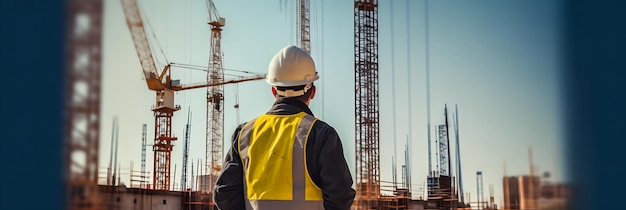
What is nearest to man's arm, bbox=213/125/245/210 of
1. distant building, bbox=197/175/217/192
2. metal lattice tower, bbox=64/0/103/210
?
metal lattice tower, bbox=64/0/103/210

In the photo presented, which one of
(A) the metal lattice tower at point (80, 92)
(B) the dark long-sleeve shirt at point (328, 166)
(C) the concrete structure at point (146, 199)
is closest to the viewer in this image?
(A) the metal lattice tower at point (80, 92)

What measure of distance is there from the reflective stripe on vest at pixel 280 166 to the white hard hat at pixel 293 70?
8 cm

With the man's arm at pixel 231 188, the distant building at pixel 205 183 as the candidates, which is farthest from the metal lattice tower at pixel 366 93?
the man's arm at pixel 231 188

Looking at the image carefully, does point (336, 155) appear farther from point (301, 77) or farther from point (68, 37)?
point (68, 37)

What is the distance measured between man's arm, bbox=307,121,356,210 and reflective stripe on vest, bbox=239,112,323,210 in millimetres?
26

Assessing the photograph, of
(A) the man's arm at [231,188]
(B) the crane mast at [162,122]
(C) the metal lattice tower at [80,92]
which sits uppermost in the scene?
(B) the crane mast at [162,122]

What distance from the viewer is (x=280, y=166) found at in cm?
148

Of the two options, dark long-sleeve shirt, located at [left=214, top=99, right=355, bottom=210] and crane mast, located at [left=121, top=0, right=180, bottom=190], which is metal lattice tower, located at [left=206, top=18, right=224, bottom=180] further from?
dark long-sleeve shirt, located at [left=214, top=99, right=355, bottom=210]

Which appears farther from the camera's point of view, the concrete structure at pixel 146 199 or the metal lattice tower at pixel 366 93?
the metal lattice tower at pixel 366 93

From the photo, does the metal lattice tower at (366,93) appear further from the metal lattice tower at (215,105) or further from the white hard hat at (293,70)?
the white hard hat at (293,70)

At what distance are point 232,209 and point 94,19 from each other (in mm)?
530

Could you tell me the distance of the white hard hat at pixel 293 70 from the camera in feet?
5.13

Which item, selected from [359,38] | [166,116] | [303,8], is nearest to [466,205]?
[359,38]

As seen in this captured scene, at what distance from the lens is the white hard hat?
1.56m
